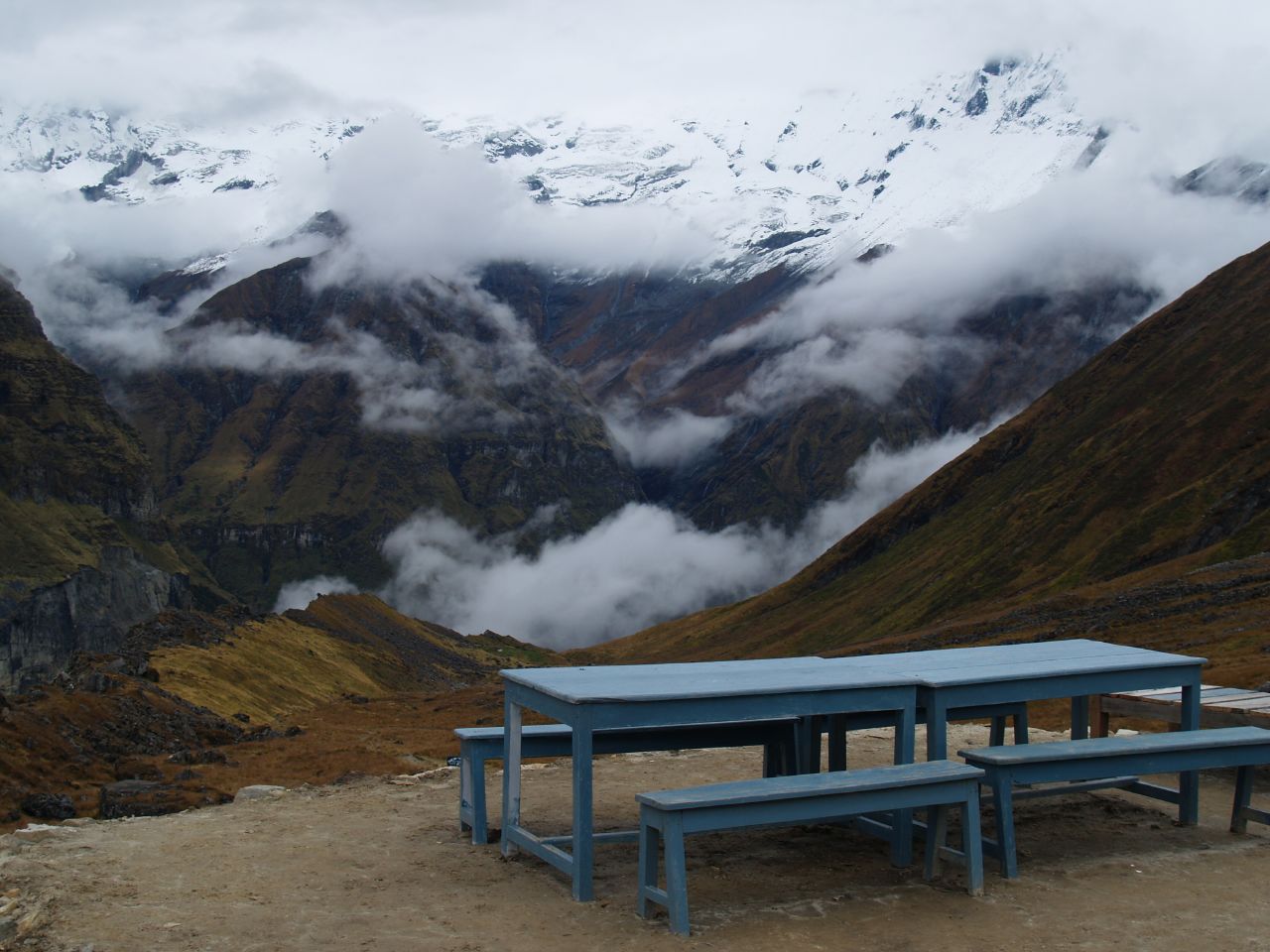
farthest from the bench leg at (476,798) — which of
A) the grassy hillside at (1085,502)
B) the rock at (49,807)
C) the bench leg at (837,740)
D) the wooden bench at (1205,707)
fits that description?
the grassy hillside at (1085,502)

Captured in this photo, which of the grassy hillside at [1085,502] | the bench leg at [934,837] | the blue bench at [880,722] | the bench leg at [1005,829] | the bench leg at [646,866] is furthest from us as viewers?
the grassy hillside at [1085,502]

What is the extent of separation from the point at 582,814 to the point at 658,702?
156 cm

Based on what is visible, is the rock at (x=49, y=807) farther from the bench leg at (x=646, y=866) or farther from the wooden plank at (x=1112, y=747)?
the wooden plank at (x=1112, y=747)

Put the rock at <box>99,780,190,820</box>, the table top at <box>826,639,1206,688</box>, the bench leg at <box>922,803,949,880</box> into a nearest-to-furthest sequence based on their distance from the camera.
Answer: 1. the bench leg at <box>922,803,949,880</box>
2. the table top at <box>826,639,1206,688</box>
3. the rock at <box>99,780,190,820</box>

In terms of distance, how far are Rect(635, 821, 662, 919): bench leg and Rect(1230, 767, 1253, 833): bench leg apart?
890cm

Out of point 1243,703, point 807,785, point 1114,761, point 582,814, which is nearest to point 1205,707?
point 1243,703

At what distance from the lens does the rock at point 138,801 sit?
2212cm

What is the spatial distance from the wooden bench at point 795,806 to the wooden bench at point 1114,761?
23.0 inches

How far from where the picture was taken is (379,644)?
137 meters

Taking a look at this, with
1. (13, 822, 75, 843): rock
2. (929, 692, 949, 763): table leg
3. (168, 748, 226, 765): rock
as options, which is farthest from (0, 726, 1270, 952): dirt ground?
(168, 748, 226, 765): rock

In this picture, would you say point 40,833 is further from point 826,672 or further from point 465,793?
point 826,672

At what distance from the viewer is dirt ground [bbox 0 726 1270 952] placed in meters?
14.0

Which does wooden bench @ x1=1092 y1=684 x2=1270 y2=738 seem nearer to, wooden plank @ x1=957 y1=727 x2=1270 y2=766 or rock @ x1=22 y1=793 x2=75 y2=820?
wooden plank @ x1=957 y1=727 x2=1270 y2=766

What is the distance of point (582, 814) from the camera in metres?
15.3
